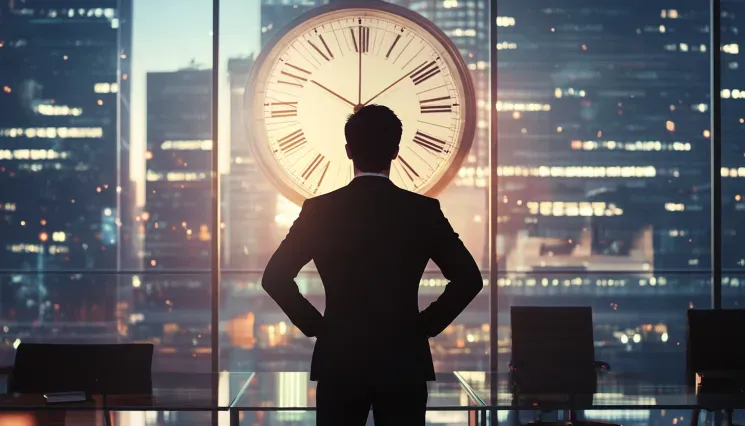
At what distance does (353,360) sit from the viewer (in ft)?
6.91

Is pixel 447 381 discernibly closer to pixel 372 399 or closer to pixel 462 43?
pixel 372 399

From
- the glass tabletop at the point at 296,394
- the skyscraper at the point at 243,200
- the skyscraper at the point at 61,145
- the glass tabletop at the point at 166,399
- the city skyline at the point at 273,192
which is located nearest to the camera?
the glass tabletop at the point at 166,399

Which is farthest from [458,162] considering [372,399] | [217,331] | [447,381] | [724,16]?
[372,399]

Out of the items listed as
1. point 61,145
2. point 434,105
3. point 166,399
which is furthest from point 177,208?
point 166,399

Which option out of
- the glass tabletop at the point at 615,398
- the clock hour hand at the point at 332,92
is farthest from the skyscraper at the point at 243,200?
the glass tabletop at the point at 615,398

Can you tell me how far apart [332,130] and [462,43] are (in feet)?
3.40

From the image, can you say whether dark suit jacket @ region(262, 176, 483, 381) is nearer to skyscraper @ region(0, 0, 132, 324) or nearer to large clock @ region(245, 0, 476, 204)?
large clock @ region(245, 0, 476, 204)

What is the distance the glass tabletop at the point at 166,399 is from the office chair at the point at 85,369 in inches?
2.4

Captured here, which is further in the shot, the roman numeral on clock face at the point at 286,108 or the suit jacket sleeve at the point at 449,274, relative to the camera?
the roman numeral on clock face at the point at 286,108

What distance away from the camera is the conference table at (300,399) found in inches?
112

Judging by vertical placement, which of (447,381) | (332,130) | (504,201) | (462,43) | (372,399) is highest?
(462,43)

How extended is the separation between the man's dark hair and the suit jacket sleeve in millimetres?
183

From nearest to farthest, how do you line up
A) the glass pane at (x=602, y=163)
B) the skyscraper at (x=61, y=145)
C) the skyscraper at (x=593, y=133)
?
the glass pane at (x=602, y=163)
the skyscraper at (x=593, y=133)
the skyscraper at (x=61, y=145)

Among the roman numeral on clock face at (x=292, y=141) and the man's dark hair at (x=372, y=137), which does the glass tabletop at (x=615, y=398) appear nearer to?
the man's dark hair at (x=372, y=137)
